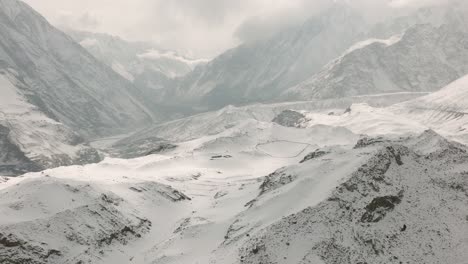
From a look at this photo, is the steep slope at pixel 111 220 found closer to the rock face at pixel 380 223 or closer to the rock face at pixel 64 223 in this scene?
the rock face at pixel 64 223

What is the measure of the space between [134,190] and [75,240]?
1954cm

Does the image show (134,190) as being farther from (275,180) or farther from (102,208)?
(275,180)

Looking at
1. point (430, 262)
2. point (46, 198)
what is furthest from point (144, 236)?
point (430, 262)

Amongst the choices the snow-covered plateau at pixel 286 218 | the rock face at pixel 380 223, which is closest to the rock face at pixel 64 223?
the snow-covered plateau at pixel 286 218

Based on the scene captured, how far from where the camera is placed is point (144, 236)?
55.9m

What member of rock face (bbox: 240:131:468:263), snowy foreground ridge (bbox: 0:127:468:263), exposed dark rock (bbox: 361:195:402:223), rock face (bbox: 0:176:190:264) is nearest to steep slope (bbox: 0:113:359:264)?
rock face (bbox: 0:176:190:264)

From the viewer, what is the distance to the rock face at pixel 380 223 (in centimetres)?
3934

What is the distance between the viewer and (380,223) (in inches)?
1678

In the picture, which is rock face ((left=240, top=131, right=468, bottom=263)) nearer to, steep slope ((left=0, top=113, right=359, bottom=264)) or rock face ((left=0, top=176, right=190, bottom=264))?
steep slope ((left=0, top=113, right=359, bottom=264))

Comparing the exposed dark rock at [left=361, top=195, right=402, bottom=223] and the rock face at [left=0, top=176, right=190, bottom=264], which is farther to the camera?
the rock face at [left=0, top=176, right=190, bottom=264]

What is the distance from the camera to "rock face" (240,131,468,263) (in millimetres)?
39344

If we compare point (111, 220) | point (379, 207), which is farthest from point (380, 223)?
point (111, 220)

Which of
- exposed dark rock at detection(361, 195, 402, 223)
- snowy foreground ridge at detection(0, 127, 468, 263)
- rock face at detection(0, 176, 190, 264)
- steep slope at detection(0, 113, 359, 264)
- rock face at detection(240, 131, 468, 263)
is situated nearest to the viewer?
rock face at detection(240, 131, 468, 263)

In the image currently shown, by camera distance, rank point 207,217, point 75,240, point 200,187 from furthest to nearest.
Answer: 1. point 200,187
2. point 207,217
3. point 75,240
